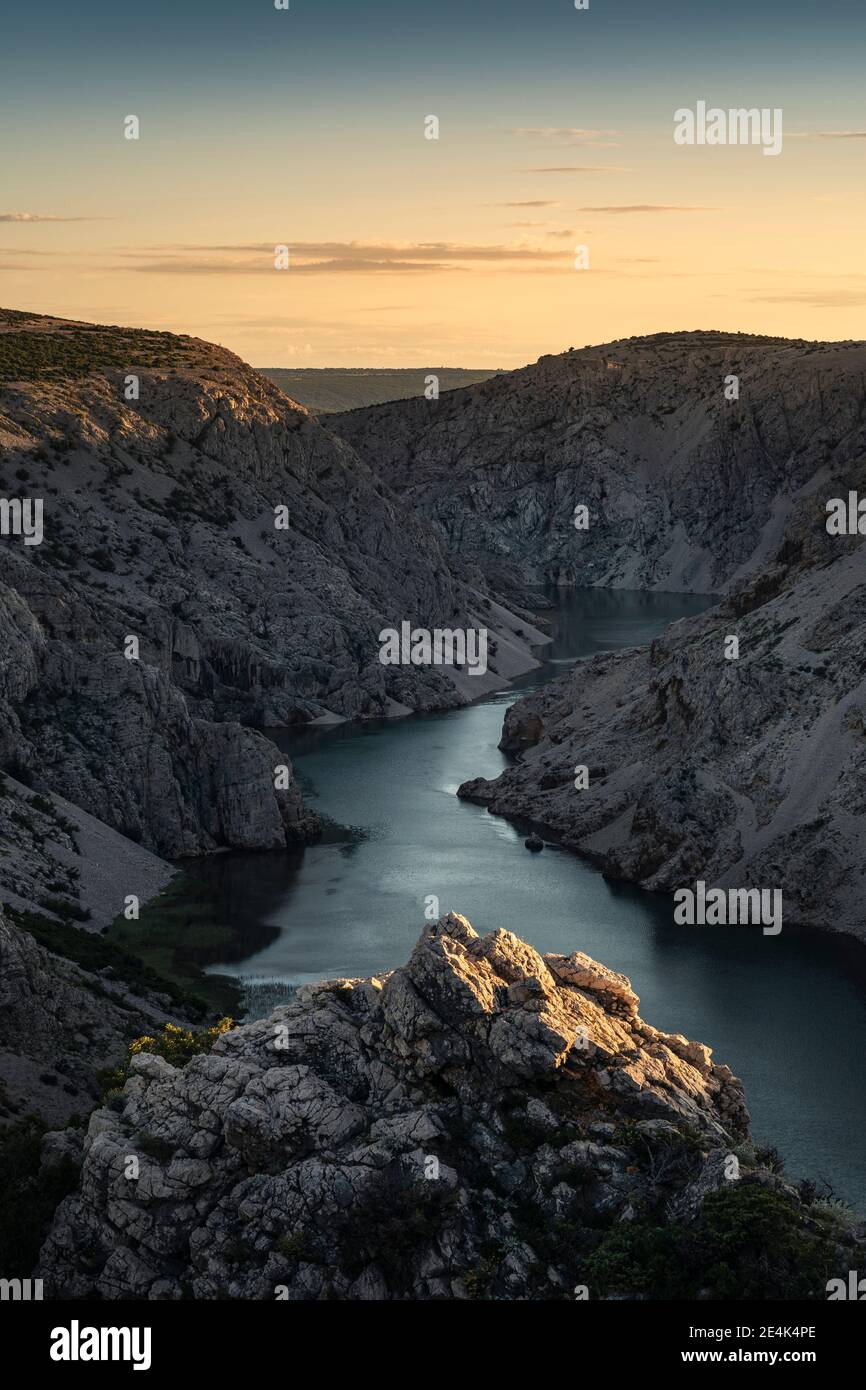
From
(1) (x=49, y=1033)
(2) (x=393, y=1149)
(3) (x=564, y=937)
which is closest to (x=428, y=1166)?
(2) (x=393, y=1149)

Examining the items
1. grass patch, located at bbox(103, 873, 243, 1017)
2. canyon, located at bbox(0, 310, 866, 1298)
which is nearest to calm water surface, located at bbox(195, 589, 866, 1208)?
grass patch, located at bbox(103, 873, 243, 1017)

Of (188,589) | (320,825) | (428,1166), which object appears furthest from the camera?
(188,589)

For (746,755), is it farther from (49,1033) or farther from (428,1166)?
(428,1166)

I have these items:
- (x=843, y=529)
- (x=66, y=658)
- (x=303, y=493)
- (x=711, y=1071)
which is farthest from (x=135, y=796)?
(x=303, y=493)

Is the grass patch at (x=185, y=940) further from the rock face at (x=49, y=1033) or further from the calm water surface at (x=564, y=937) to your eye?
the rock face at (x=49, y=1033)

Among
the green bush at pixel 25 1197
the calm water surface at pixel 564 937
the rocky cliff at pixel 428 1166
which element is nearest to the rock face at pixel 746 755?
the calm water surface at pixel 564 937

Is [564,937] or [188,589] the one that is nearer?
[564,937]
